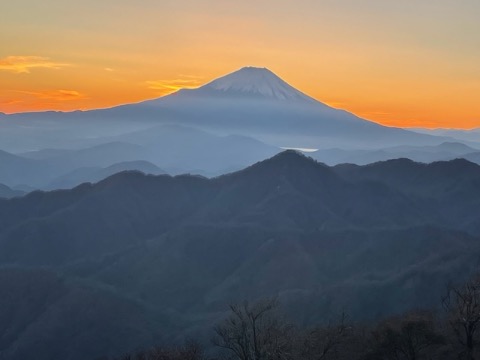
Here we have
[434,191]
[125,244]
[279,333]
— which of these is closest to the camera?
[279,333]

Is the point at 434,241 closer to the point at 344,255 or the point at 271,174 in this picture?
the point at 344,255

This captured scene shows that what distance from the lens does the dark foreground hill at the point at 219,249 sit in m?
69.1

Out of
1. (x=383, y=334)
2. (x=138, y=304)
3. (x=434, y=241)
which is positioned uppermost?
(x=383, y=334)

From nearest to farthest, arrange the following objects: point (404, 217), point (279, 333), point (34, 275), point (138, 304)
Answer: point (279, 333), point (138, 304), point (34, 275), point (404, 217)

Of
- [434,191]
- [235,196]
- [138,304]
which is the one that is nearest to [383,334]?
[138,304]

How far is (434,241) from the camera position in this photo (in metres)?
88.5

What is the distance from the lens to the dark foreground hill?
2721 inches

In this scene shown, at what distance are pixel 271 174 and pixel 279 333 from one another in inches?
3504

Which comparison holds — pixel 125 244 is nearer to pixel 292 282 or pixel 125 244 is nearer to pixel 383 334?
pixel 292 282

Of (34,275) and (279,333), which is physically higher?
(279,333)

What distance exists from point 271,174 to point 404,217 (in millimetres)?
26094

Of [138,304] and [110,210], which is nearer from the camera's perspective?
[138,304]

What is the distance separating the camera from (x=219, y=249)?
94.0 metres

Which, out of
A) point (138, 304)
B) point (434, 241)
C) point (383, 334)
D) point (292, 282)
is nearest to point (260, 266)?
point (292, 282)
